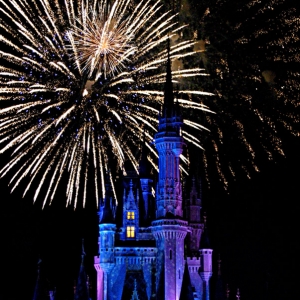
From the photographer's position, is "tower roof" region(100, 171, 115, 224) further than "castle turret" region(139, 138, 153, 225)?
No

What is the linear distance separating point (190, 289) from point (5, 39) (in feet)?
90.9

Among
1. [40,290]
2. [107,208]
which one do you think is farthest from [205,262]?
[40,290]

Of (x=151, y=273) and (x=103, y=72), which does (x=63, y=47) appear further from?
(x=151, y=273)

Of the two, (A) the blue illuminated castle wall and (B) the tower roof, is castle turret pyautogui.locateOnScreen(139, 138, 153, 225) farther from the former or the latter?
(B) the tower roof

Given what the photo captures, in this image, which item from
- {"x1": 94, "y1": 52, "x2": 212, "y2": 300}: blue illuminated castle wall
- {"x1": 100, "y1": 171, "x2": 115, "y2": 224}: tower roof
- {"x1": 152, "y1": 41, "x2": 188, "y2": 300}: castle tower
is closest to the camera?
{"x1": 152, "y1": 41, "x2": 188, "y2": 300}: castle tower

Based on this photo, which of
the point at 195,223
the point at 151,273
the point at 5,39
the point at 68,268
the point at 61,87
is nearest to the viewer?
the point at 5,39

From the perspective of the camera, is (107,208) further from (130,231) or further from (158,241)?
(158,241)

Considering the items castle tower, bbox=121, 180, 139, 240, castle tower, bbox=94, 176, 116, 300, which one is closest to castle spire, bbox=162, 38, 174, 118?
castle tower, bbox=121, 180, 139, 240

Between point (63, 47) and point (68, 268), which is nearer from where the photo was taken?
point (63, 47)

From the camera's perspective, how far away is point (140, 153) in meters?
95.2

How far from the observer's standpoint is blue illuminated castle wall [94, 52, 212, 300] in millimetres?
83750

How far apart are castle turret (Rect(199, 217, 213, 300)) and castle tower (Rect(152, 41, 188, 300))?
227 inches

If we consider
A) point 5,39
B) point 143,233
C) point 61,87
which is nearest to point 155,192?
A: point 143,233

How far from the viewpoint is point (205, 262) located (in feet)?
295
